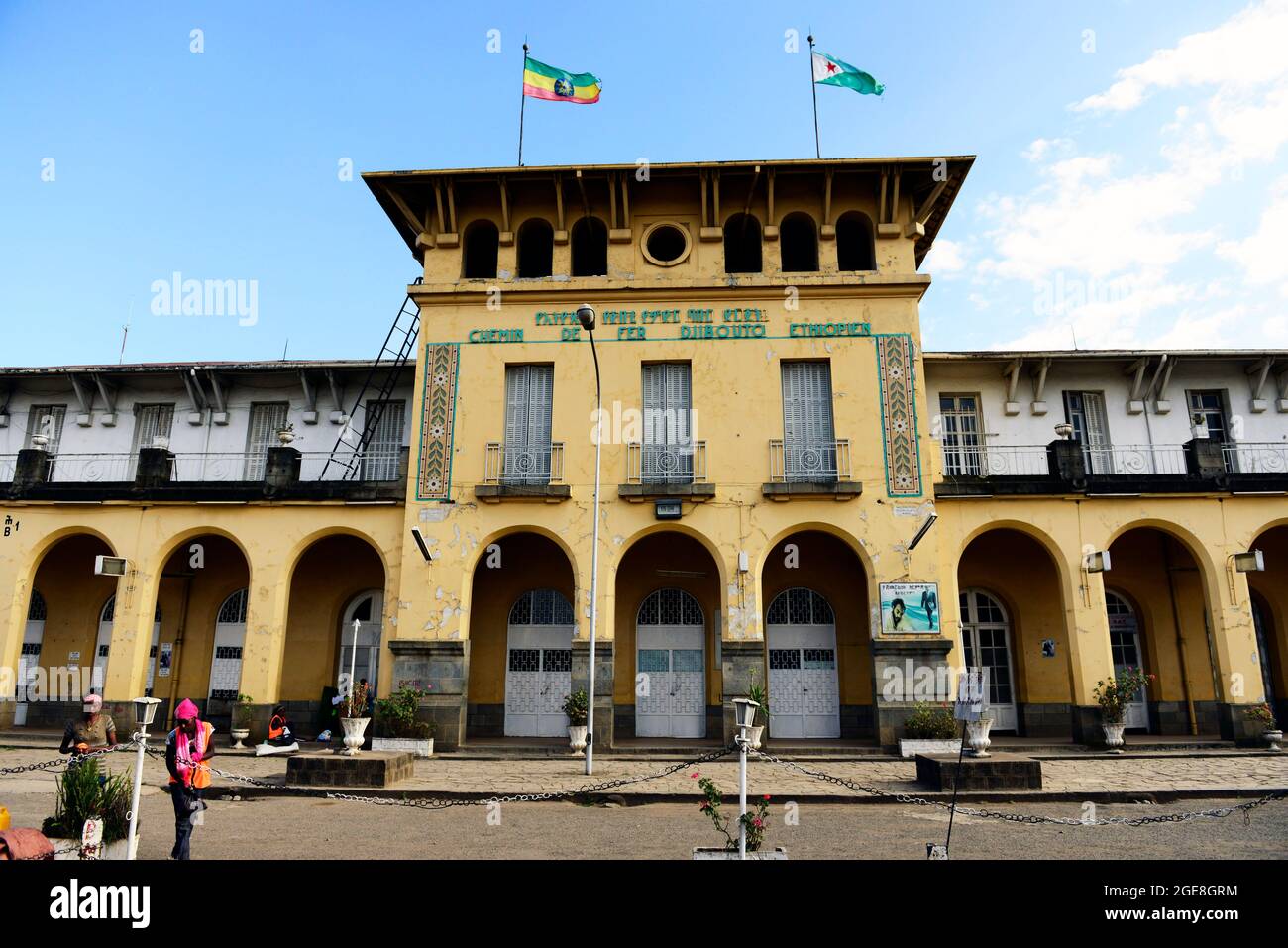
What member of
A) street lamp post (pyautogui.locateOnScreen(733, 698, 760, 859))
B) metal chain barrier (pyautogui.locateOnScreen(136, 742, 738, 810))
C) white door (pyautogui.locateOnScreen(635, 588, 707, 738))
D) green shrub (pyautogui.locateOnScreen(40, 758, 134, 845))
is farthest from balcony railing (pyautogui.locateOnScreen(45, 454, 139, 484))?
street lamp post (pyautogui.locateOnScreen(733, 698, 760, 859))

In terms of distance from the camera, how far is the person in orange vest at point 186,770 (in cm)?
776

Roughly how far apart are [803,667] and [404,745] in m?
9.08

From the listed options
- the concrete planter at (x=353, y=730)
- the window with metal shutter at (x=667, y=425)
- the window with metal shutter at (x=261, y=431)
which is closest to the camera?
the concrete planter at (x=353, y=730)

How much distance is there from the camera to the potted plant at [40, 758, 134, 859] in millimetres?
7523

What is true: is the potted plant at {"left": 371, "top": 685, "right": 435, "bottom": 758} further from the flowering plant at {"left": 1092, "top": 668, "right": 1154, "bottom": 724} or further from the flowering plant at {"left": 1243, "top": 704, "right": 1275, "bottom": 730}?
the flowering plant at {"left": 1243, "top": 704, "right": 1275, "bottom": 730}

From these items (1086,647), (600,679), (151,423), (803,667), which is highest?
(151,423)

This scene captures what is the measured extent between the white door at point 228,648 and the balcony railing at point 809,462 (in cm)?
1414

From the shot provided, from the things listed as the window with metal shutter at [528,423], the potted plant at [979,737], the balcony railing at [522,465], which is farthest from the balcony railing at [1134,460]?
the window with metal shutter at [528,423]

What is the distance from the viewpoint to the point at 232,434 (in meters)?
21.7

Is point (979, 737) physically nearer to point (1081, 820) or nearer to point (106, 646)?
point (1081, 820)

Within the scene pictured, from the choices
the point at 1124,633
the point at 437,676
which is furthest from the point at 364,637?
the point at 1124,633

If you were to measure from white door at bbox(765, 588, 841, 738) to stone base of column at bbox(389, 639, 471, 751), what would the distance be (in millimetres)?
7092

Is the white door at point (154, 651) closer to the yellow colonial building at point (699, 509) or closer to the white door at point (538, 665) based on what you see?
the yellow colonial building at point (699, 509)

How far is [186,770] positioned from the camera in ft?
25.8
